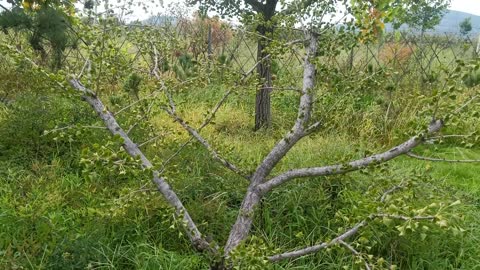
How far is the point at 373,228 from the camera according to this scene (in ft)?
8.47

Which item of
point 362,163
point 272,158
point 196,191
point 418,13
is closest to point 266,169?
point 272,158

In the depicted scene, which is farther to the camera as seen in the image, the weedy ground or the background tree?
the background tree

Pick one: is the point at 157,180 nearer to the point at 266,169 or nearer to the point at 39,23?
the point at 266,169

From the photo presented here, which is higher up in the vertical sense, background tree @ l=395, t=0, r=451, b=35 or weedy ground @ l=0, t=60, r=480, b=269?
background tree @ l=395, t=0, r=451, b=35

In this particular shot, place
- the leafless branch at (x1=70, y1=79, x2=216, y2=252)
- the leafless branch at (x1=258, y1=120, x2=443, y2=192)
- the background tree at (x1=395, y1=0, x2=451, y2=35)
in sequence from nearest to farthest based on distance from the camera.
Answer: the leafless branch at (x1=258, y1=120, x2=443, y2=192)
the leafless branch at (x1=70, y1=79, x2=216, y2=252)
the background tree at (x1=395, y1=0, x2=451, y2=35)

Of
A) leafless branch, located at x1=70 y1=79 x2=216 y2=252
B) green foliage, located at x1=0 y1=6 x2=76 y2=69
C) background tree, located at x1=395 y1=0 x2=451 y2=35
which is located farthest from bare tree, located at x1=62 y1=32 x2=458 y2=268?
green foliage, located at x1=0 y1=6 x2=76 y2=69

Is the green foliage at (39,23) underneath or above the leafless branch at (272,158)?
above

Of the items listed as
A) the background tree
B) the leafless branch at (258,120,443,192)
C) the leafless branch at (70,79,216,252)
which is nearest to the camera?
the leafless branch at (258,120,443,192)

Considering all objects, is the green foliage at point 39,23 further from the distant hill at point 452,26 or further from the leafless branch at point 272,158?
the distant hill at point 452,26

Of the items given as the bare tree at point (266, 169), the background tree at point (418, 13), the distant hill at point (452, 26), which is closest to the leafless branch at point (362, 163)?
the bare tree at point (266, 169)

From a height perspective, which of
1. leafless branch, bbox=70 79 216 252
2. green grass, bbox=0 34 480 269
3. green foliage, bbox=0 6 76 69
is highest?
green foliage, bbox=0 6 76 69

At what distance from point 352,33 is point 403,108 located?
3125 mm

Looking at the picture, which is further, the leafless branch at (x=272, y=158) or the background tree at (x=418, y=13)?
the background tree at (x=418, y=13)

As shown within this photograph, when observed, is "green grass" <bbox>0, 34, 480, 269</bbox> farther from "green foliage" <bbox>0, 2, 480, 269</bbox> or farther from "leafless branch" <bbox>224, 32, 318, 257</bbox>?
"leafless branch" <bbox>224, 32, 318, 257</bbox>
